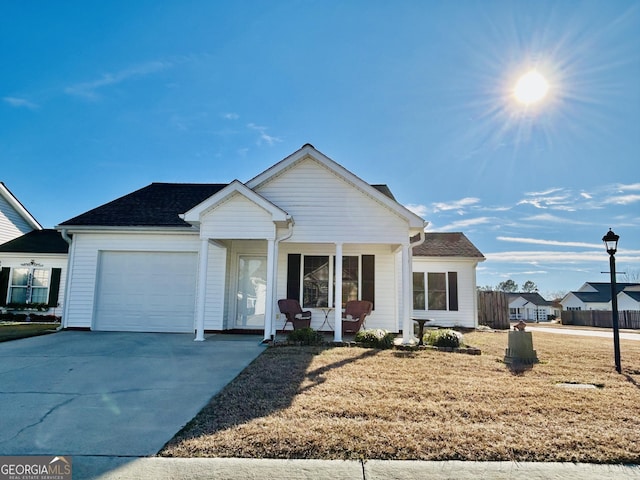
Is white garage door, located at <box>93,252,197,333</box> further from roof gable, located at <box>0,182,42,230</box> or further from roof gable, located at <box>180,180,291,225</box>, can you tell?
roof gable, located at <box>0,182,42,230</box>

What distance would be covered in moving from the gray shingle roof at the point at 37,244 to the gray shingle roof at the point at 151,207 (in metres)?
6.05

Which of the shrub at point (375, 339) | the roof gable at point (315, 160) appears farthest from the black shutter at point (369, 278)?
the shrub at point (375, 339)

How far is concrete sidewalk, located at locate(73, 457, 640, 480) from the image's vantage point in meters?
2.81

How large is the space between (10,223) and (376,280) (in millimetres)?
18849

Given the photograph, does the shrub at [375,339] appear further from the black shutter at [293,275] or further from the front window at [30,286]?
the front window at [30,286]

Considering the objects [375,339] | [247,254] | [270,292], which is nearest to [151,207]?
[247,254]

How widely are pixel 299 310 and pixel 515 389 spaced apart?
6.25 meters

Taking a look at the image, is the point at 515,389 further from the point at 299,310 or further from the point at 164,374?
the point at 299,310

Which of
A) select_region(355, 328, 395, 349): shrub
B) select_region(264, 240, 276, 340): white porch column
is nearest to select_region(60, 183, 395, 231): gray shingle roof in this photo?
select_region(264, 240, 276, 340): white porch column

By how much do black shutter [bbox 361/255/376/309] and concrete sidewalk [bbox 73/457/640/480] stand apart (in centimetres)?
874

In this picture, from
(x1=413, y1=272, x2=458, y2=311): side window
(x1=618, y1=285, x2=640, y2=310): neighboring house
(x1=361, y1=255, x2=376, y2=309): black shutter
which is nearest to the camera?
(x1=361, y1=255, x2=376, y2=309): black shutter

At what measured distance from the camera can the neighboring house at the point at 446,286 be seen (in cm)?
1473

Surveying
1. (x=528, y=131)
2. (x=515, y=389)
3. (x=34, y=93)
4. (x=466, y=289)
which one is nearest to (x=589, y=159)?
(x=528, y=131)

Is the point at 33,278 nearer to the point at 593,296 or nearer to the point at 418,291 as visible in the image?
the point at 418,291
